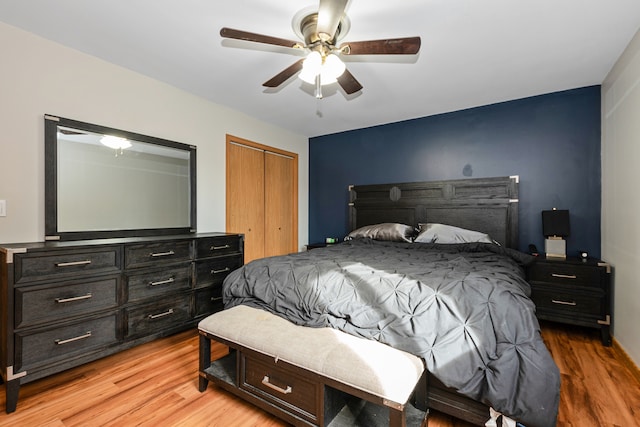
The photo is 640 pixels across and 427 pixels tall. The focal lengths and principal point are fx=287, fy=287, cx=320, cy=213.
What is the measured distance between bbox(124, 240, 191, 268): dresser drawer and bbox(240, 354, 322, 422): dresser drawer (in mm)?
1216

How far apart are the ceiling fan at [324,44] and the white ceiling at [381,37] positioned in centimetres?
12

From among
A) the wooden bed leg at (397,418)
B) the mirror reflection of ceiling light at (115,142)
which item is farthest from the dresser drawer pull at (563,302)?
the mirror reflection of ceiling light at (115,142)

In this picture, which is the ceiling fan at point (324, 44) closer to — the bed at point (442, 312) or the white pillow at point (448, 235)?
the bed at point (442, 312)

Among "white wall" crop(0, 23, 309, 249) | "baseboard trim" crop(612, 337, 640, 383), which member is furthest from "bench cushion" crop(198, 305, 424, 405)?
"baseboard trim" crop(612, 337, 640, 383)

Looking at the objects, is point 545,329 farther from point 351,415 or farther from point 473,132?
point 351,415

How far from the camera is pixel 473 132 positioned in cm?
352

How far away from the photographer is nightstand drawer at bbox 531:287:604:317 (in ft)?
8.29

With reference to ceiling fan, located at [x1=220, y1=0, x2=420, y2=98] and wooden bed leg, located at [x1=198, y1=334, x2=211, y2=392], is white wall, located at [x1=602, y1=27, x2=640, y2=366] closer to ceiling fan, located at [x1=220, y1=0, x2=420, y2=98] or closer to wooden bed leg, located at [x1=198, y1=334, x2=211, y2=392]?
ceiling fan, located at [x1=220, y1=0, x2=420, y2=98]

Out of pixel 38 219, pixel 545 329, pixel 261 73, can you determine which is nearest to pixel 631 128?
pixel 545 329

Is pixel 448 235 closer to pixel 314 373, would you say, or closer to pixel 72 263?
pixel 314 373

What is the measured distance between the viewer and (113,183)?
255 centimetres

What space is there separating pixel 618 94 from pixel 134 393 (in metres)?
4.35

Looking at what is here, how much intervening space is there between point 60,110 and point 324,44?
2125 mm

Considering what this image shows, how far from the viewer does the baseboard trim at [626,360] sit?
199 centimetres
